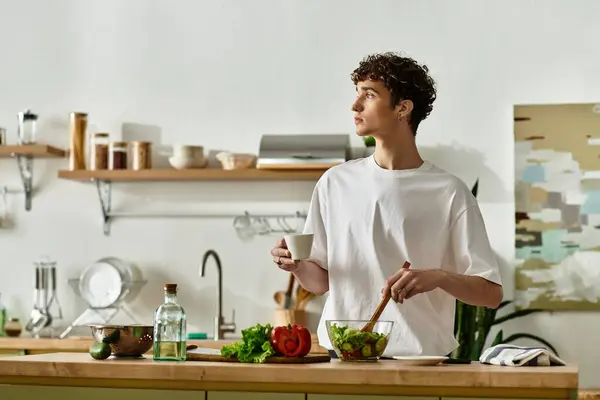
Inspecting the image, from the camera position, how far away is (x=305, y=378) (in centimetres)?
226

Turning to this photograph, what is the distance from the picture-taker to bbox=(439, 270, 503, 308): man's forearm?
8.34 ft

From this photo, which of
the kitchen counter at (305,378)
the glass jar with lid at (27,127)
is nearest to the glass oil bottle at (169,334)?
the kitchen counter at (305,378)

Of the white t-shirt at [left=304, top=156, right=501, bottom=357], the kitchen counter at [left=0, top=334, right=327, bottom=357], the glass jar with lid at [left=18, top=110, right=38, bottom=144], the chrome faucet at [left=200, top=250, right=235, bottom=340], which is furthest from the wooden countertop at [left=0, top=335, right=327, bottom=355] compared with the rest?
the white t-shirt at [left=304, top=156, right=501, bottom=357]

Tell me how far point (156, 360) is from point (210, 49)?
2.99 meters

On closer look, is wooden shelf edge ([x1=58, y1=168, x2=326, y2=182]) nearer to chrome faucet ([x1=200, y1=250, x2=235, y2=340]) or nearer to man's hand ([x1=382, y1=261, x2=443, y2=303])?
chrome faucet ([x1=200, y1=250, x2=235, y2=340])

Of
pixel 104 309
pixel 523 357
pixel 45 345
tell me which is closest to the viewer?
pixel 523 357

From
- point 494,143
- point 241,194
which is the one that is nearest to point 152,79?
point 241,194

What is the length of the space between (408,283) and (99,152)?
296 cm

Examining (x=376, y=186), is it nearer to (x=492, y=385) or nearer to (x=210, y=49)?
(x=492, y=385)

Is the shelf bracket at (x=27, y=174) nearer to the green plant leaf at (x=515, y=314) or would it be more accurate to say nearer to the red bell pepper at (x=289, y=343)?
the green plant leaf at (x=515, y=314)

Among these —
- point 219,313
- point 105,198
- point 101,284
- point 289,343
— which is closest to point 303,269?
point 289,343

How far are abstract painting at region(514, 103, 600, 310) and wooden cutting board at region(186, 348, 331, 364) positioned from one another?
2515 millimetres

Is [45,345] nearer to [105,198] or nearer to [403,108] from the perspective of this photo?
[105,198]

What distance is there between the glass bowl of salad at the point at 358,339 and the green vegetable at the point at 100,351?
1.83 ft
